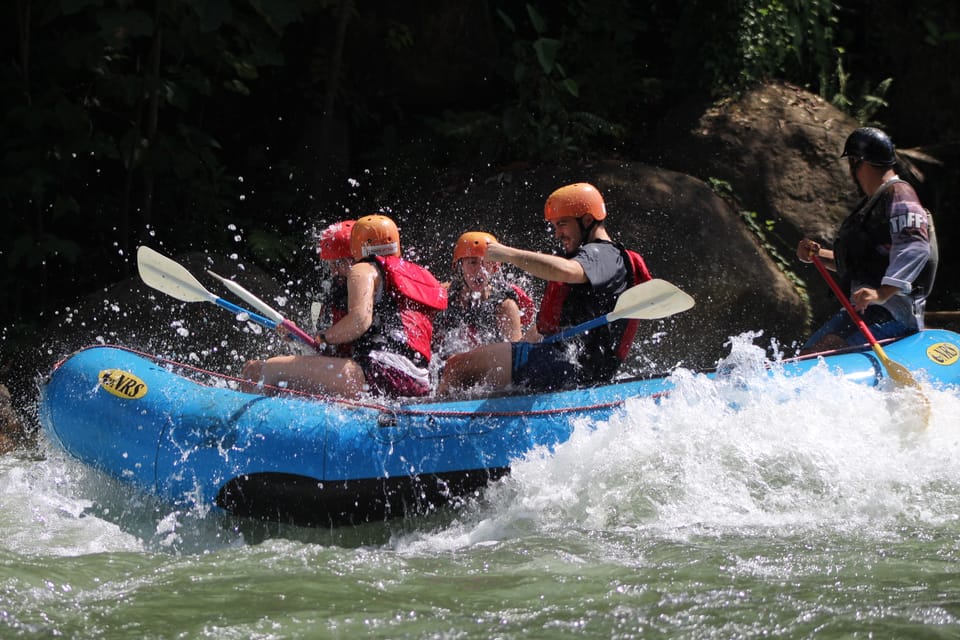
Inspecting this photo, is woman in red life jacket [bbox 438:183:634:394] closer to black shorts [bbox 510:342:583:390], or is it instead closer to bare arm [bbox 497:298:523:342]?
black shorts [bbox 510:342:583:390]

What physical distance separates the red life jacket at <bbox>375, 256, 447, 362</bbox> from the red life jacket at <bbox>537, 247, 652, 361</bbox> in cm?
46

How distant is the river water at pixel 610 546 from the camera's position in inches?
131

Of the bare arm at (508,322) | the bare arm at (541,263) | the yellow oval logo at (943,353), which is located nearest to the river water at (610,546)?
the yellow oval logo at (943,353)

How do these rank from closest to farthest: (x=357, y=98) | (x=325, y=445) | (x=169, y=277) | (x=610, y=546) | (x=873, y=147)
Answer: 1. (x=610, y=546)
2. (x=325, y=445)
3. (x=873, y=147)
4. (x=169, y=277)
5. (x=357, y=98)

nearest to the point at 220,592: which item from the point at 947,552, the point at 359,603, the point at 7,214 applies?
the point at 359,603

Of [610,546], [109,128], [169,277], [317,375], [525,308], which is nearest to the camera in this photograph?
[610,546]

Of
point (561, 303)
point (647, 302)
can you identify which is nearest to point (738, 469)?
point (647, 302)

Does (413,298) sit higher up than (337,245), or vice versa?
(337,245)

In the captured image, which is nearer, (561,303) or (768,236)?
(561,303)

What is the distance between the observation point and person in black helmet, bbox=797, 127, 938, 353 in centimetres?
509

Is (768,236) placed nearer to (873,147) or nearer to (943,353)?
(873,147)

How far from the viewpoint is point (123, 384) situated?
4.79 m

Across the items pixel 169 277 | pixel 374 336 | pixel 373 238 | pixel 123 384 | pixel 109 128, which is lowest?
pixel 374 336

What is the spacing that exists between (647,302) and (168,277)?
2.34 metres
